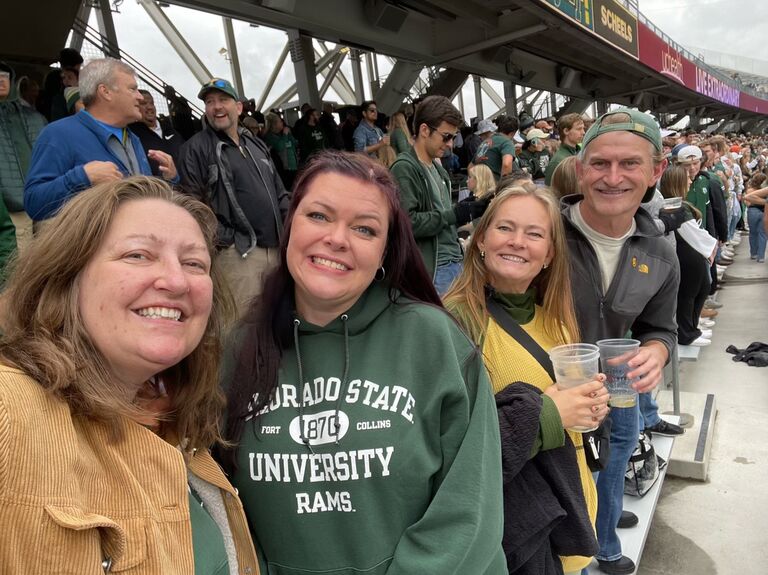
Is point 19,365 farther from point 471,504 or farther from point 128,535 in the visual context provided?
point 471,504

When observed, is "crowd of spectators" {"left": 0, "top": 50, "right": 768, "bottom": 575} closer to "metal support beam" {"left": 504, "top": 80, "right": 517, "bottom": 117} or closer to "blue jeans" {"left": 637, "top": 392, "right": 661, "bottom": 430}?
"blue jeans" {"left": 637, "top": 392, "right": 661, "bottom": 430}

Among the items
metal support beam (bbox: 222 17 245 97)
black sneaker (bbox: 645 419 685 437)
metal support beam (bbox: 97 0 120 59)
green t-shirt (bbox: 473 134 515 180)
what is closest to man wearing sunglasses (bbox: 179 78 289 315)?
black sneaker (bbox: 645 419 685 437)

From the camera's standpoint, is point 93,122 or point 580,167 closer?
point 580,167

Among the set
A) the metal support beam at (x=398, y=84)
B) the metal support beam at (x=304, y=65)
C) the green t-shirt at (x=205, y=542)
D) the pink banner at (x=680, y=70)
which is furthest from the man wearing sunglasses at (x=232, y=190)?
the pink banner at (x=680, y=70)

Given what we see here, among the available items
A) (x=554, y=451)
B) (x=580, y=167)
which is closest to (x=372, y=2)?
(x=580, y=167)

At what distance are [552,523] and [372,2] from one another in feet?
41.2

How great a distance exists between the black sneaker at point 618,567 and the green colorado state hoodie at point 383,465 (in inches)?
59.8

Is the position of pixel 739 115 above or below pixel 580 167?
above

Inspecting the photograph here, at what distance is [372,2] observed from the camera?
11961 millimetres

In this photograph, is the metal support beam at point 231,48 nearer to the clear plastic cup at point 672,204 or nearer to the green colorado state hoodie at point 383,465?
the clear plastic cup at point 672,204

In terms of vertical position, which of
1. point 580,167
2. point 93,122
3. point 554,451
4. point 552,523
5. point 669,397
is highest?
point 93,122

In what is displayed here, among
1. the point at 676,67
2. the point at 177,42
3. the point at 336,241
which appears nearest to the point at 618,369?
the point at 336,241

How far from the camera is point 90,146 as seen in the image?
2.82m

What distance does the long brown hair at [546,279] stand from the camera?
6.13ft
